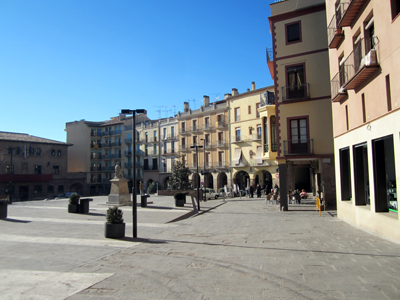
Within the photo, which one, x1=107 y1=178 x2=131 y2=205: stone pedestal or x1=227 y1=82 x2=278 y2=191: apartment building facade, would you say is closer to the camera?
x1=107 y1=178 x2=131 y2=205: stone pedestal

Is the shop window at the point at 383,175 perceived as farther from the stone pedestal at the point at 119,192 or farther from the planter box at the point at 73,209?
the stone pedestal at the point at 119,192

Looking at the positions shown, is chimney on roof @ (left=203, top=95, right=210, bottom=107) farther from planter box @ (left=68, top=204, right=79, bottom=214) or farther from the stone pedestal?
planter box @ (left=68, top=204, right=79, bottom=214)

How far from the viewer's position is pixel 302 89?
804 inches

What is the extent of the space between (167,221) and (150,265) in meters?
8.67

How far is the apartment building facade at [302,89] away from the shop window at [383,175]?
8.15m

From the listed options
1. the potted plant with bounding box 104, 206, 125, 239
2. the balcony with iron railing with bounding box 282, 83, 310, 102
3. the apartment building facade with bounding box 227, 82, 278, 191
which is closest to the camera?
the potted plant with bounding box 104, 206, 125, 239

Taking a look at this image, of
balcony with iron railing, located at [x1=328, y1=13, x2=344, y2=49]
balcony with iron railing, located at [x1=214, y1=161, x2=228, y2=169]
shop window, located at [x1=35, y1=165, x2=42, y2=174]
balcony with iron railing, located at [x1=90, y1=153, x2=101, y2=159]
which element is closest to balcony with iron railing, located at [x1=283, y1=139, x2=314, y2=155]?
balcony with iron railing, located at [x1=328, y1=13, x2=344, y2=49]

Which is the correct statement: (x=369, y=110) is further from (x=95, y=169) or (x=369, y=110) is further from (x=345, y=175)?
(x=95, y=169)

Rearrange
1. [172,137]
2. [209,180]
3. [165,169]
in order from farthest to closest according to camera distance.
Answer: [165,169] → [172,137] → [209,180]

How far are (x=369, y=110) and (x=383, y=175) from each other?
2315mm

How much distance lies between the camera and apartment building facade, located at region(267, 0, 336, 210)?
19812mm

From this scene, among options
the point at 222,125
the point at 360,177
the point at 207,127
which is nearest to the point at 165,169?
the point at 207,127

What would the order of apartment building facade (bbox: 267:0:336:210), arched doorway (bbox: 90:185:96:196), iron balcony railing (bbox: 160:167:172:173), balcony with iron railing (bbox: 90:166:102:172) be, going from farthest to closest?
balcony with iron railing (bbox: 90:166:102:172) < arched doorway (bbox: 90:185:96:196) < iron balcony railing (bbox: 160:167:172:173) < apartment building facade (bbox: 267:0:336:210)

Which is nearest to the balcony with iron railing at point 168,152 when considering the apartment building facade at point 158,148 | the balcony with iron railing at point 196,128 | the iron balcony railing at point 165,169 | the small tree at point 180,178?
the apartment building facade at point 158,148
